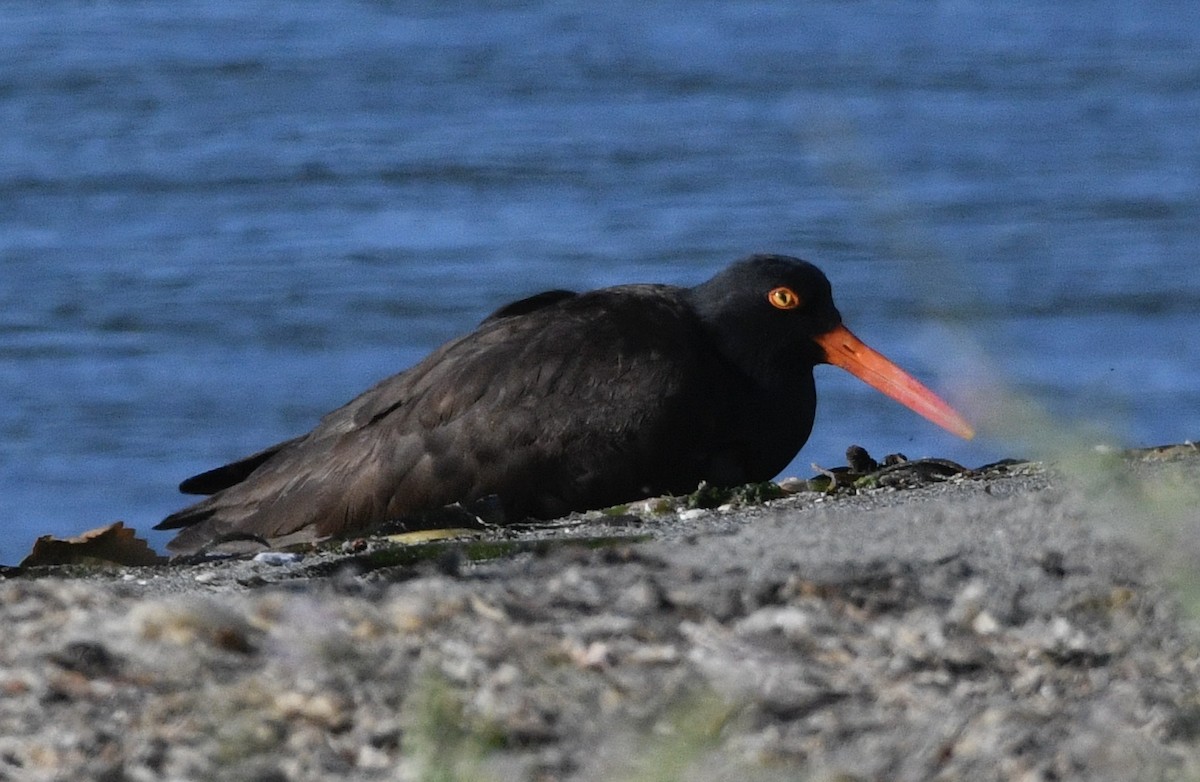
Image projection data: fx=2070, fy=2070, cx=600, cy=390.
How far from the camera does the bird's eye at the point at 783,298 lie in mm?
6934

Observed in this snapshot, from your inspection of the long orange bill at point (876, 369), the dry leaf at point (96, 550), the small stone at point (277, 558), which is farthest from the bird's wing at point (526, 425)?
the small stone at point (277, 558)

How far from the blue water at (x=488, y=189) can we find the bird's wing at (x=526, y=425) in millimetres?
2411

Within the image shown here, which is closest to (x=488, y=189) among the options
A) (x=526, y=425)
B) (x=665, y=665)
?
(x=526, y=425)

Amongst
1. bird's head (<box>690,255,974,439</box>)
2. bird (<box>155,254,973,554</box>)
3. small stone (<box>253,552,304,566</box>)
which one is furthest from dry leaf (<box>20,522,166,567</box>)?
bird's head (<box>690,255,974,439</box>)

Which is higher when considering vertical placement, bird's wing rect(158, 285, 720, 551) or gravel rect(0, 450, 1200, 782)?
gravel rect(0, 450, 1200, 782)

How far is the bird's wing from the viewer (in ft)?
21.4

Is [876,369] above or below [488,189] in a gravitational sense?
above

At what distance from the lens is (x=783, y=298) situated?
22.8 ft

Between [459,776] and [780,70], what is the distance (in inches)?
642

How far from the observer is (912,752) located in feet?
9.50

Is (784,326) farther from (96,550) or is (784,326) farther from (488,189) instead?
(488,189)

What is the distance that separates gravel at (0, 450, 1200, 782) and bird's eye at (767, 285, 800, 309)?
292 centimetres

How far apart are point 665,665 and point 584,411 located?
3380 mm

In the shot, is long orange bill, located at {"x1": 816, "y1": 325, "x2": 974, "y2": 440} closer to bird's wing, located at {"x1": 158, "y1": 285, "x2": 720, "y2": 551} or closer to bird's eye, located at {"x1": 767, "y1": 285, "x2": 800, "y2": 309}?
bird's eye, located at {"x1": 767, "y1": 285, "x2": 800, "y2": 309}
